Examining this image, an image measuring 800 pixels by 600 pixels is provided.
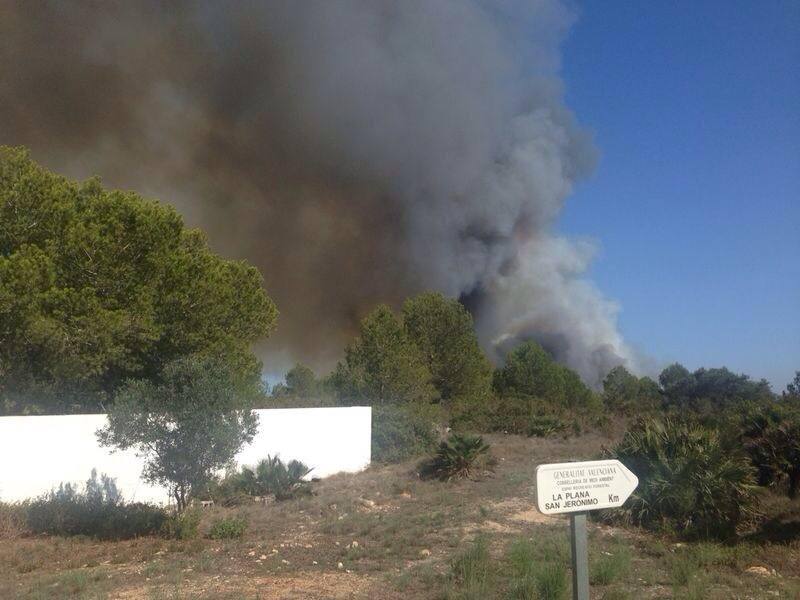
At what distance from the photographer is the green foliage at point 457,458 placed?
17641 mm

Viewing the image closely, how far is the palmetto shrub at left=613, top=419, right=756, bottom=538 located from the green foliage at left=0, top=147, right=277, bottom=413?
10608 mm

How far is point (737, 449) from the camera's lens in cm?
1179

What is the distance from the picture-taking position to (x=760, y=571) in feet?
26.6

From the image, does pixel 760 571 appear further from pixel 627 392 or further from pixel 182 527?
pixel 627 392

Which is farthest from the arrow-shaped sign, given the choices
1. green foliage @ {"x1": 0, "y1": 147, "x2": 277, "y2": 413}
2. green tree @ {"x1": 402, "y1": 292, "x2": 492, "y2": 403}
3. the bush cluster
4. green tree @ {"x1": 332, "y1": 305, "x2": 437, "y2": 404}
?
green tree @ {"x1": 402, "y1": 292, "x2": 492, "y2": 403}

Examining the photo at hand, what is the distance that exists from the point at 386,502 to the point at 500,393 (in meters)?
28.8

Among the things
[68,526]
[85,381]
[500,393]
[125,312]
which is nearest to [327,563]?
[68,526]

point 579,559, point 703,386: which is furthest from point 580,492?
point 703,386

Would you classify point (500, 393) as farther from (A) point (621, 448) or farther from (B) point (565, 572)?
(B) point (565, 572)

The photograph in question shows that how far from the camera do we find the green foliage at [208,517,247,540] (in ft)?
35.9

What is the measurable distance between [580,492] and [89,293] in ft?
44.7

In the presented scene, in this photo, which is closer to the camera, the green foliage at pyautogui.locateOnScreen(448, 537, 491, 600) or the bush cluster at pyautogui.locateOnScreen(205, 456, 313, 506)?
the green foliage at pyautogui.locateOnScreen(448, 537, 491, 600)

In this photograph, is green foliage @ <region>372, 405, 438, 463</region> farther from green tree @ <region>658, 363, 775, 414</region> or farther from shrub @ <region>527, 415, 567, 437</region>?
green tree @ <region>658, 363, 775, 414</region>

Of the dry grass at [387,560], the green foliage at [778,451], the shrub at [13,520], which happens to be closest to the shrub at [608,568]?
the dry grass at [387,560]
